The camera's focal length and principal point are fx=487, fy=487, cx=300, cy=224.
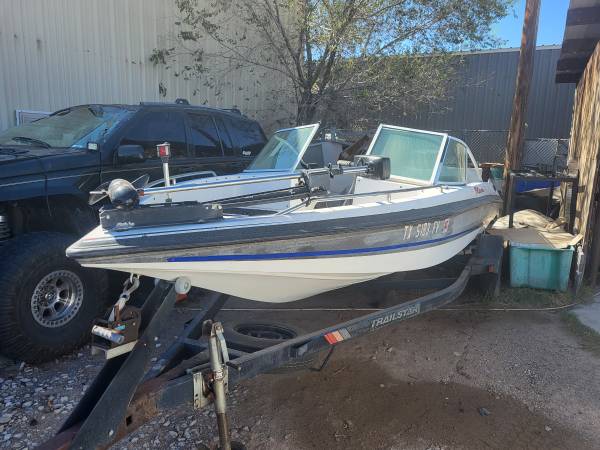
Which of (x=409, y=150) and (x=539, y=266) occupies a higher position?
(x=409, y=150)

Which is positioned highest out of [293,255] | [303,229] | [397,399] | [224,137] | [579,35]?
[579,35]

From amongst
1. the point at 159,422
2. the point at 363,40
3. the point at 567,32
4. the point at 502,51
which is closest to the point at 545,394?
the point at 159,422

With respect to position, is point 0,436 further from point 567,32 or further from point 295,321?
point 567,32

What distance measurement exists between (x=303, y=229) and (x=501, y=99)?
14234 millimetres

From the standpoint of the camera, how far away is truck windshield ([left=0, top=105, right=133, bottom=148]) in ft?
15.6

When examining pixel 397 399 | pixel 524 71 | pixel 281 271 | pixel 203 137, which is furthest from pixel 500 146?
pixel 281 271

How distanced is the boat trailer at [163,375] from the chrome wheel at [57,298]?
121cm

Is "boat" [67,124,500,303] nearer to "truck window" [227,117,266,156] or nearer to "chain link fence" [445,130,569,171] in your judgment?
"truck window" [227,117,266,156]

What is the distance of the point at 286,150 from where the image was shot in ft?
16.1

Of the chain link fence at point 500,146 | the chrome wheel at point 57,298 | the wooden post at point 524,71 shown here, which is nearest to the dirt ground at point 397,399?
the chrome wheel at point 57,298

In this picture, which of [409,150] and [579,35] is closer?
[409,150]

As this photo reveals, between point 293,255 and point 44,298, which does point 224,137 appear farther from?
point 293,255

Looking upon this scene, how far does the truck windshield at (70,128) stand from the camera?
4758 millimetres

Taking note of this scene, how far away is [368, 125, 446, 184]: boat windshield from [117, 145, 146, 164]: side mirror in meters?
2.27
